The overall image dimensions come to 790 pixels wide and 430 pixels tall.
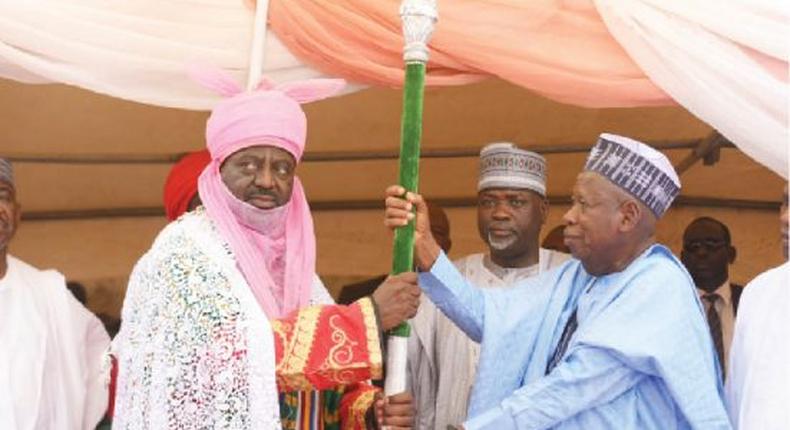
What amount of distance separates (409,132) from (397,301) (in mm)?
522

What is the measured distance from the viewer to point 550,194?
6.98 meters

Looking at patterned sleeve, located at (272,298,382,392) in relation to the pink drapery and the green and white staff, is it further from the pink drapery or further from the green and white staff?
the pink drapery

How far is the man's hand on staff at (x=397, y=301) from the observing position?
4020 millimetres

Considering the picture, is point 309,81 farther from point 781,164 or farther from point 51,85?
point 51,85

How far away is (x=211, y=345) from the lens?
12.5 feet

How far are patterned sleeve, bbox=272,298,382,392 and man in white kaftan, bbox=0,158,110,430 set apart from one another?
131 cm

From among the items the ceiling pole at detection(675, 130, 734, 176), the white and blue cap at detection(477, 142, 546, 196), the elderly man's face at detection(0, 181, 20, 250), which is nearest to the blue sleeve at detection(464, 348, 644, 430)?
the white and blue cap at detection(477, 142, 546, 196)

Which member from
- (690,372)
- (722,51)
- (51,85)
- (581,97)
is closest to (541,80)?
(581,97)

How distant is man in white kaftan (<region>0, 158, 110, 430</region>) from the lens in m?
4.94

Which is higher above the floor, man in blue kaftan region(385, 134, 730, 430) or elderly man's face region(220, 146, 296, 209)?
elderly man's face region(220, 146, 296, 209)

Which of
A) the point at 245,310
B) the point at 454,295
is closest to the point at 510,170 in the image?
the point at 454,295

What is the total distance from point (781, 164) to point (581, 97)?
0.69m

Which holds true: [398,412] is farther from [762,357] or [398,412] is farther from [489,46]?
[489,46]

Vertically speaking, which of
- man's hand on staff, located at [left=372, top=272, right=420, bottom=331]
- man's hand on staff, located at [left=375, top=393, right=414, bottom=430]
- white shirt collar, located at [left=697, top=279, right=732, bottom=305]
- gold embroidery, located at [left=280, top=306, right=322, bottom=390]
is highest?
white shirt collar, located at [left=697, top=279, right=732, bottom=305]
